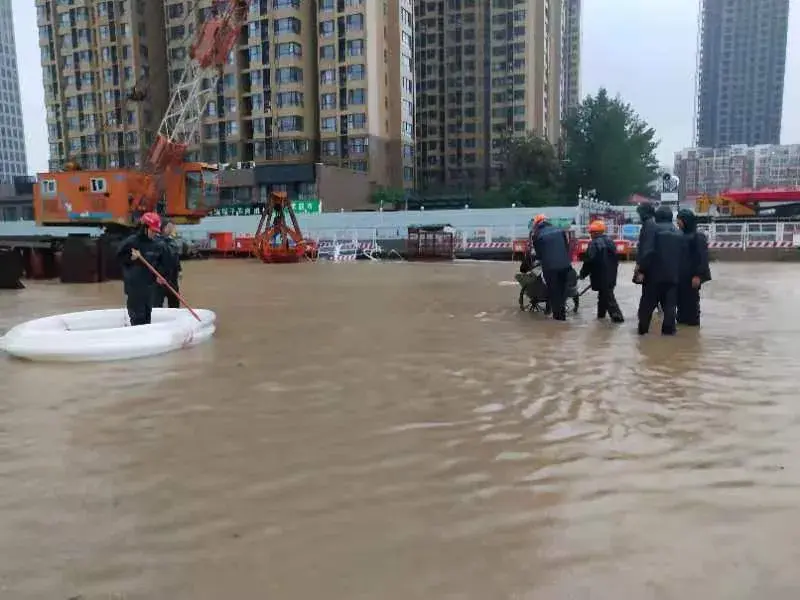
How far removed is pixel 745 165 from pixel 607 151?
38.1m

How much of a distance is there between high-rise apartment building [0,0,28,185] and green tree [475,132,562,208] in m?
82.0

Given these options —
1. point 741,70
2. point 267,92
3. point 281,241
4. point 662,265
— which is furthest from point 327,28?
point 741,70

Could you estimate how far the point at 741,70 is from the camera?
3317 inches

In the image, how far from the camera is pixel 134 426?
4453 millimetres

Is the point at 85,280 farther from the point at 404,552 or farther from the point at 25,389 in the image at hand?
the point at 404,552

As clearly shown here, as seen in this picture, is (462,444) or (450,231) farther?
(450,231)

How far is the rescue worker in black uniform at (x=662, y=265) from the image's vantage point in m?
7.19

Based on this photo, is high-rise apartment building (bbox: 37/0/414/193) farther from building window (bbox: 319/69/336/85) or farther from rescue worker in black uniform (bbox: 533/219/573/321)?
rescue worker in black uniform (bbox: 533/219/573/321)

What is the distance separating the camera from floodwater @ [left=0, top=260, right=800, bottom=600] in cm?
257

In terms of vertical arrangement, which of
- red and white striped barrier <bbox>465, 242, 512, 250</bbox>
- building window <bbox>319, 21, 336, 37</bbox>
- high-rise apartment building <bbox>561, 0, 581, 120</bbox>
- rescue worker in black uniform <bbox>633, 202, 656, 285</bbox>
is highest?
high-rise apartment building <bbox>561, 0, 581, 120</bbox>

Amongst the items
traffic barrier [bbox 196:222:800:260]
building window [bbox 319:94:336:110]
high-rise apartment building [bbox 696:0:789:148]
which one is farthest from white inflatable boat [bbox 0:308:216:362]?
high-rise apartment building [bbox 696:0:789:148]

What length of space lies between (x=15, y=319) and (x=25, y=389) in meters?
5.13

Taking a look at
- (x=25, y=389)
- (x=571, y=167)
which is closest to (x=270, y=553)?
(x=25, y=389)

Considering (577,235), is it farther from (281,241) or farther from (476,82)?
(476,82)
